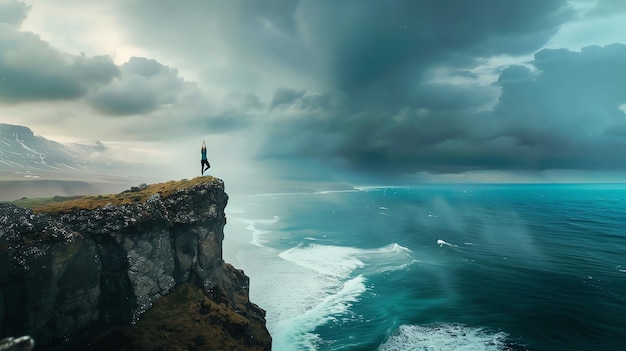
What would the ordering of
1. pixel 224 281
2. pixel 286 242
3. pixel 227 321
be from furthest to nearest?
pixel 286 242 → pixel 224 281 → pixel 227 321

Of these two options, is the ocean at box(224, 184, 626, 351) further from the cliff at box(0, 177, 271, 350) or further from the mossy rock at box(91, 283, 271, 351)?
the cliff at box(0, 177, 271, 350)

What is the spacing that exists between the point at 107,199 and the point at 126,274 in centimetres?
954

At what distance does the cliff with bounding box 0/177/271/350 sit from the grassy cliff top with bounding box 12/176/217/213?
13 cm

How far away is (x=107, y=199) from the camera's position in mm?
38281

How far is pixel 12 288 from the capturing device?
86.1 ft

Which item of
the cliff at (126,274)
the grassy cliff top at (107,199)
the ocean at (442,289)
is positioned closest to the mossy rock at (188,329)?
the cliff at (126,274)

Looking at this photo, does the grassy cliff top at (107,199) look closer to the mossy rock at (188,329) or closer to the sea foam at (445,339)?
the mossy rock at (188,329)

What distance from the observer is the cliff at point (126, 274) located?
27.5 m

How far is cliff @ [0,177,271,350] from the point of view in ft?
90.4

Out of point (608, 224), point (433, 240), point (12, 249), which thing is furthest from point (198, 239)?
point (608, 224)

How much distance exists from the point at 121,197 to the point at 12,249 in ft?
44.1

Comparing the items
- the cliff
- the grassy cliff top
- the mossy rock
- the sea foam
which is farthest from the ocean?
the grassy cliff top

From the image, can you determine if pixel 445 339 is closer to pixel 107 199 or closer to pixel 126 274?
pixel 126 274

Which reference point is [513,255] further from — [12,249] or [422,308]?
[12,249]
